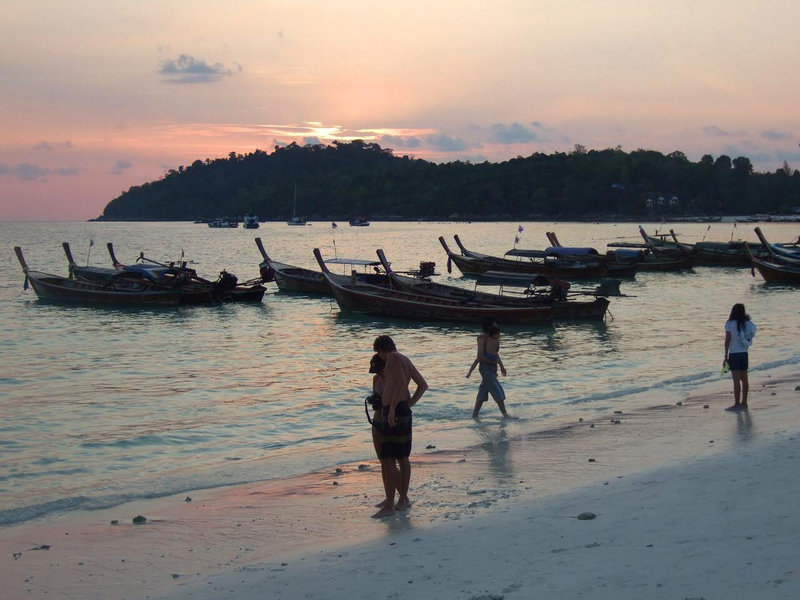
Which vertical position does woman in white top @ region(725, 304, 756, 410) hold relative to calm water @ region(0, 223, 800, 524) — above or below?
above

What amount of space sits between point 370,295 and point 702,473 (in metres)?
23.7

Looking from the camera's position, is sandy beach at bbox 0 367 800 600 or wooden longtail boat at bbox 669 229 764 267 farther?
wooden longtail boat at bbox 669 229 764 267

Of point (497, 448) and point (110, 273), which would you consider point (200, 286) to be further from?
point (497, 448)

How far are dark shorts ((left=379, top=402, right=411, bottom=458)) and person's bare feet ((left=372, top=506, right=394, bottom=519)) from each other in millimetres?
610

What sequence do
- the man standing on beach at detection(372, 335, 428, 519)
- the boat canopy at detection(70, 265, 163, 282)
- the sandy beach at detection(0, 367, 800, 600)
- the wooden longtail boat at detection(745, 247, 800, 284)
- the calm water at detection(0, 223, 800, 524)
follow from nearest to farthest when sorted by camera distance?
the sandy beach at detection(0, 367, 800, 600) → the man standing on beach at detection(372, 335, 428, 519) → the calm water at detection(0, 223, 800, 524) → the boat canopy at detection(70, 265, 163, 282) → the wooden longtail boat at detection(745, 247, 800, 284)

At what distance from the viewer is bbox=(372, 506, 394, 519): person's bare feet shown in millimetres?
8828

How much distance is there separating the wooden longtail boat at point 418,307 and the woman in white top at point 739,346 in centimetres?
1335

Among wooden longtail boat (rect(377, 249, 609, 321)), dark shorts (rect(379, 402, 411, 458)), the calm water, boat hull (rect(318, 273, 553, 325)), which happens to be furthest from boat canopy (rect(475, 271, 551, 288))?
dark shorts (rect(379, 402, 411, 458))

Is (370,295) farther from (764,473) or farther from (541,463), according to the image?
(764,473)

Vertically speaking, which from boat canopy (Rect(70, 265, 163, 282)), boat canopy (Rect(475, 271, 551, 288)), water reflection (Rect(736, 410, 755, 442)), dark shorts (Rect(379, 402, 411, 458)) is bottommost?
water reflection (Rect(736, 410, 755, 442))

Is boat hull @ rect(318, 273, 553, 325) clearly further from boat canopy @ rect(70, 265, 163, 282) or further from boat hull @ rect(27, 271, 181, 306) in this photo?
boat canopy @ rect(70, 265, 163, 282)

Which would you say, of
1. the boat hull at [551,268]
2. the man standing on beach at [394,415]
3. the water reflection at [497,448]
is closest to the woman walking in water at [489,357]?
the water reflection at [497,448]

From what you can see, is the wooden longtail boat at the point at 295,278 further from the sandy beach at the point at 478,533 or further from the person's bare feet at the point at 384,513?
the person's bare feet at the point at 384,513

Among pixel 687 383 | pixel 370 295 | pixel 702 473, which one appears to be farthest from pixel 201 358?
pixel 702 473
